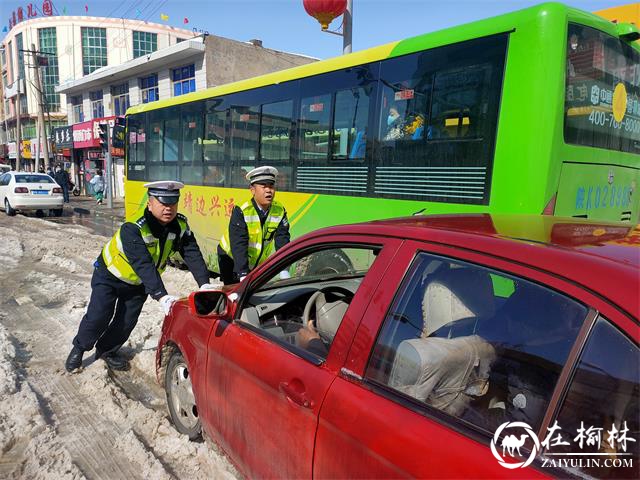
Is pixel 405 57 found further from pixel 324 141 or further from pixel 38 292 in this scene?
pixel 38 292

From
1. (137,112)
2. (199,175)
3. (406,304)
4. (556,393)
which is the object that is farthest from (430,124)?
(137,112)

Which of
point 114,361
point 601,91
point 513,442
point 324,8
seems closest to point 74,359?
point 114,361

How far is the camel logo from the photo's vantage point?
1.23 metres

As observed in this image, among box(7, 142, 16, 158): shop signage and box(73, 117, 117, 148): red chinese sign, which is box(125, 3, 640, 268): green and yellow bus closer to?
box(73, 117, 117, 148): red chinese sign

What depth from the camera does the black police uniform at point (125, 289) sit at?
3619 mm

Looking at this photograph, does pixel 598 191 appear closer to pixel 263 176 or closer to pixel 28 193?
pixel 263 176

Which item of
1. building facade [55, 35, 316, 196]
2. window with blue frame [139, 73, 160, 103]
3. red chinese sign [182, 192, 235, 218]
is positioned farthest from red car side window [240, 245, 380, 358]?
window with blue frame [139, 73, 160, 103]

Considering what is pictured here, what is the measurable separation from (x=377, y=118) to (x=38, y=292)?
5385 mm

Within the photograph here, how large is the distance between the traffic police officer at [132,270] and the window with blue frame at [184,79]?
19.5 m

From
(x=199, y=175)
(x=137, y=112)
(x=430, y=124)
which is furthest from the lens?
(x=137, y=112)

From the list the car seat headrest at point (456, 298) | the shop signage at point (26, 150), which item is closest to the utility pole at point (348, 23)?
the car seat headrest at point (456, 298)

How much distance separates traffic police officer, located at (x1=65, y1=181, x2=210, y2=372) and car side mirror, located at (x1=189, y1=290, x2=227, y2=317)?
72 centimetres

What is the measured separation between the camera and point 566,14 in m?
3.79

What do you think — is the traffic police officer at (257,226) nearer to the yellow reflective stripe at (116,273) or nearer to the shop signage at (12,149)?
the yellow reflective stripe at (116,273)
